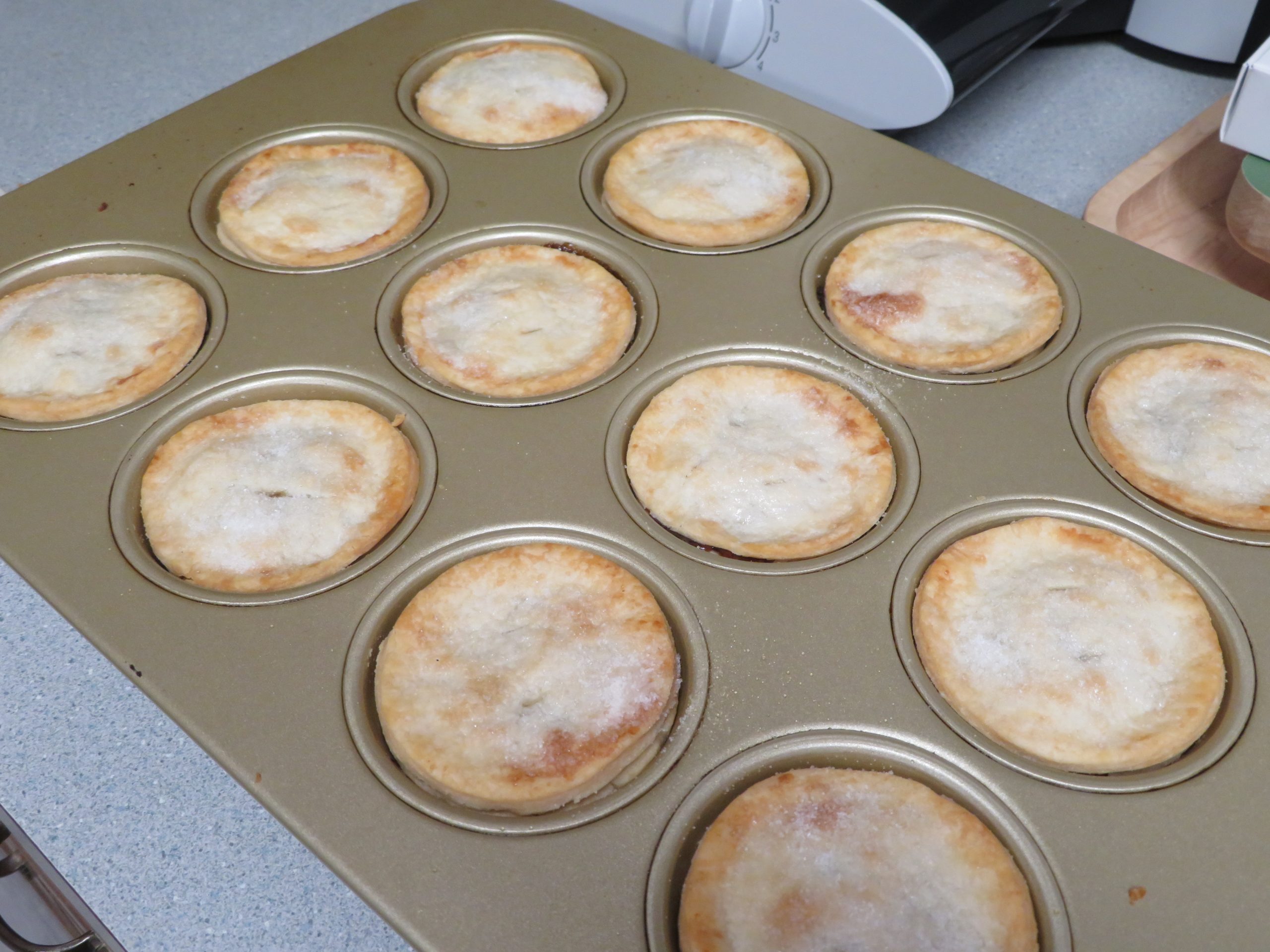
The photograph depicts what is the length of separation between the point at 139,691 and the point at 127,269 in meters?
0.69

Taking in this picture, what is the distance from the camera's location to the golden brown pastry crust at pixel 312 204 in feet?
5.30

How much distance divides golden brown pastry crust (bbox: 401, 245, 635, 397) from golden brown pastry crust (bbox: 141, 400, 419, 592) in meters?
0.16

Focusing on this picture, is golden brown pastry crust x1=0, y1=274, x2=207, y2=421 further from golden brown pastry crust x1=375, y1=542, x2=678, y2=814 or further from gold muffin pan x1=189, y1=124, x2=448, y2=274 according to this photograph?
golden brown pastry crust x1=375, y1=542, x2=678, y2=814

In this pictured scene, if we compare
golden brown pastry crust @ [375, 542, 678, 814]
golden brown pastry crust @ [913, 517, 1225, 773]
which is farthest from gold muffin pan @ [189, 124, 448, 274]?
golden brown pastry crust @ [913, 517, 1225, 773]

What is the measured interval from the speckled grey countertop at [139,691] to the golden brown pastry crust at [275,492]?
28 cm

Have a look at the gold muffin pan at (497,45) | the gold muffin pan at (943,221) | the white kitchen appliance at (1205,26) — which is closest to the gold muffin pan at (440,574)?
the gold muffin pan at (943,221)

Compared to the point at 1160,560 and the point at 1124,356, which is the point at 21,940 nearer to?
the point at 1160,560

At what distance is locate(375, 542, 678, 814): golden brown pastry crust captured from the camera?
107 centimetres

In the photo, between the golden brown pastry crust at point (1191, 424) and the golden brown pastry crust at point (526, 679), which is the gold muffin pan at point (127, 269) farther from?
the golden brown pastry crust at point (1191, 424)

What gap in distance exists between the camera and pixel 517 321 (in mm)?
1553

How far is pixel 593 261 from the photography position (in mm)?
1622

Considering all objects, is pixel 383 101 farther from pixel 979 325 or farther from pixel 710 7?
pixel 979 325

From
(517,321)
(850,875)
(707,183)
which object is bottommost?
Result: (850,875)

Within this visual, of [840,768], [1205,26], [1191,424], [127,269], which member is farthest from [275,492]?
[1205,26]
